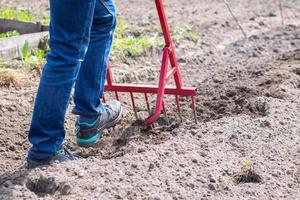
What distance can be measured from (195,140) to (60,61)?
1.10m

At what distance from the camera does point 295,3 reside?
10.6 m

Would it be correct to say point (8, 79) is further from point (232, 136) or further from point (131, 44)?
point (232, 136)

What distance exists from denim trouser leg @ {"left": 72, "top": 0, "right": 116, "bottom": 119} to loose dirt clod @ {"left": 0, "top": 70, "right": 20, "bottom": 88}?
1.60 metres

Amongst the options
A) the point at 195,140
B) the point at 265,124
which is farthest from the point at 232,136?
the point at 265,124

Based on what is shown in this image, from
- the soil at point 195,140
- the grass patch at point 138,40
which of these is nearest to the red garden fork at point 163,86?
the soil at point 195,140

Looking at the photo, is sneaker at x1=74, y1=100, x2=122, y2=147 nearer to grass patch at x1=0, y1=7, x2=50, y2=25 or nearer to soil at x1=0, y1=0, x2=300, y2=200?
soil at x1=0, y1=0, x2=300, y2=200

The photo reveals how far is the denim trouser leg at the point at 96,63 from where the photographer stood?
13.6 feet

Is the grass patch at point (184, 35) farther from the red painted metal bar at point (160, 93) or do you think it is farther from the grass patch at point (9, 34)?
the red painted metal bar at point (160, 93)

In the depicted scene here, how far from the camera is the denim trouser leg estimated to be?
4.15m

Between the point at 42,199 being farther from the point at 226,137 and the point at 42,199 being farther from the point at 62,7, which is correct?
the point at 226,137

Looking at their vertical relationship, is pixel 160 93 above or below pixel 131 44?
above

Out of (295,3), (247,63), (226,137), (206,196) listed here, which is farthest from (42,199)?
(295,3)

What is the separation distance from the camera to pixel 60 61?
376cm

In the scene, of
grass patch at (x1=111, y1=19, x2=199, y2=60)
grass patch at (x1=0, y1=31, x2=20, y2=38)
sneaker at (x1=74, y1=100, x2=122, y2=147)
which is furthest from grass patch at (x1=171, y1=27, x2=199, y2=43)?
sneaker at (x1=74, y1=100, x2=122, y2=147)
